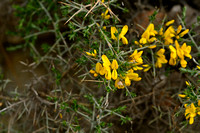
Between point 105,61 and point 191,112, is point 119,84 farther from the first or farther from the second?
point 191,112

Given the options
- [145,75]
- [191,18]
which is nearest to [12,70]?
[145,75]

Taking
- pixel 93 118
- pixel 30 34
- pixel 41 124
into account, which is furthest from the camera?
pixel 30 34

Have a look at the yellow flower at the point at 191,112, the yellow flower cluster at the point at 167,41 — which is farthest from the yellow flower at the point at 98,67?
the yellow flower at the point at 191,112

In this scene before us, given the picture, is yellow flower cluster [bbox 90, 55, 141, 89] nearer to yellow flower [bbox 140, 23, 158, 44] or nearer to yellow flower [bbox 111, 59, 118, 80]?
yellow flower [bbox 111, 59, 118, 80]

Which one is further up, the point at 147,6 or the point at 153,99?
the point at 147,6

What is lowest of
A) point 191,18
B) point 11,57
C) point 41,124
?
point 41,124

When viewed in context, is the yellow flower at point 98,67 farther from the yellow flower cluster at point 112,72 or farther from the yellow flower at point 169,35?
the yellow flower at point 169,35

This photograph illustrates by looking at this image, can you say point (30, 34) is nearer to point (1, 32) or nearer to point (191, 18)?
point (1, 32)

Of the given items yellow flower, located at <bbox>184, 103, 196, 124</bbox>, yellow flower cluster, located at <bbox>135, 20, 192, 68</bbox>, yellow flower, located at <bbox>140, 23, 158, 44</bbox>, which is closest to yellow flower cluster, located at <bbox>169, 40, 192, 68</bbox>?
yellow flower cluster, located at <bbox>135, 20, 192, 68</bbox>
